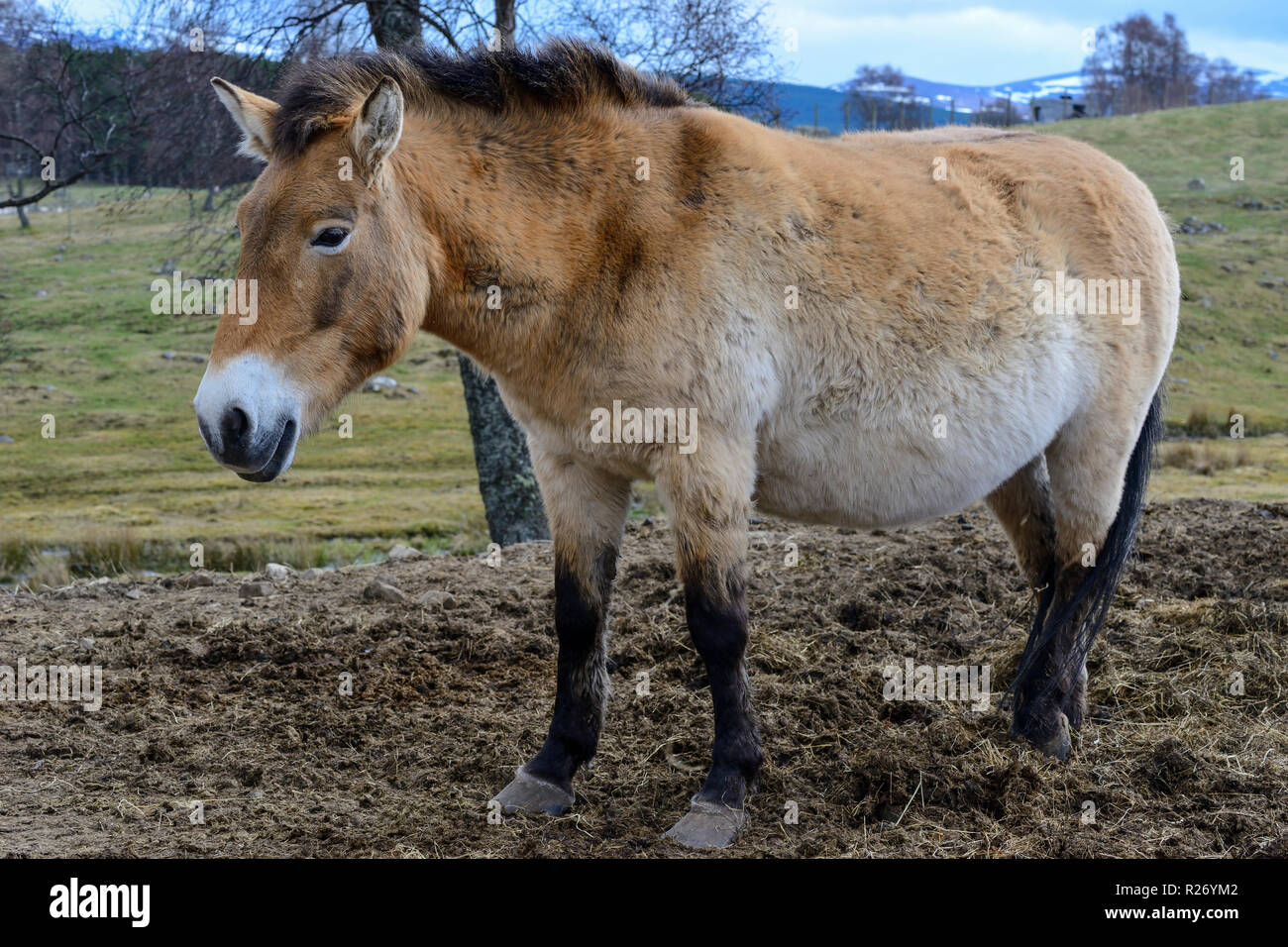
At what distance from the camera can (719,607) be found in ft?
14.3

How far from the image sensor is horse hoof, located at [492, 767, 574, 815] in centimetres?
465

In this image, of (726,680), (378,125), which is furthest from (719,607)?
(378,125)

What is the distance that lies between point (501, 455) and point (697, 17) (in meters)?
4.82

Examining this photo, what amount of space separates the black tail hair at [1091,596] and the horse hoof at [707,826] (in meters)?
1.71

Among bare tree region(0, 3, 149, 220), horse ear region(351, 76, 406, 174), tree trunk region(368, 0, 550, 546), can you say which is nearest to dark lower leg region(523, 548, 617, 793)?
horse ear region(351, 76, 406, 174)

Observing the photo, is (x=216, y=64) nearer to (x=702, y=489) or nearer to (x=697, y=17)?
(x=697, y=17)

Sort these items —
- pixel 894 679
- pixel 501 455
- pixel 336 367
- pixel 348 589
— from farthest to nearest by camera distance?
pixel 501 455, pixel 348 589, pixel 894 679, pixel 336 367

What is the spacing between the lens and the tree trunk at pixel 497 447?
9867mm

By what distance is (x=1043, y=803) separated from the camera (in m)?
4.52

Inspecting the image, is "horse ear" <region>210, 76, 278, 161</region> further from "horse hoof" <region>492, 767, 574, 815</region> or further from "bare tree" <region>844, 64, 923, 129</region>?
"bare tree" <region>844, 64, 923, 129</region>

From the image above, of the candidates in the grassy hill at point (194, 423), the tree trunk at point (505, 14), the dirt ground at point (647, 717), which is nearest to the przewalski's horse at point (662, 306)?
the dirt ground at point (647, 717)

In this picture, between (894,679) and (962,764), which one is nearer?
(962,764)

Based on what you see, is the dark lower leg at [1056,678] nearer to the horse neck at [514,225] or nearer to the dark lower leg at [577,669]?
the dark lower leg at [577,669]

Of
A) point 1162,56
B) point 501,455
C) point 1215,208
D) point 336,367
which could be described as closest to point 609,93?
point 336,367
